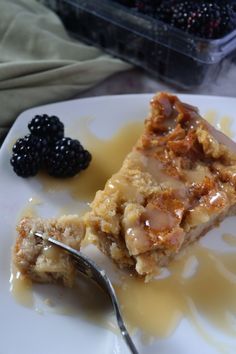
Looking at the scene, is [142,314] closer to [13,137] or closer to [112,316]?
[112,316]

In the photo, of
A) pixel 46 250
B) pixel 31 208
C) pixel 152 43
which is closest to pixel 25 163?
pixel 31 208

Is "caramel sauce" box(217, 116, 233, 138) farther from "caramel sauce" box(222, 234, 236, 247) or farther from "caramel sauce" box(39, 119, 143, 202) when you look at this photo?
"caramel sauce" box(222, 234, 236, 247)

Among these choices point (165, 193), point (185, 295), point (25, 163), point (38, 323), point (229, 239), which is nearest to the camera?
point (38, 323)

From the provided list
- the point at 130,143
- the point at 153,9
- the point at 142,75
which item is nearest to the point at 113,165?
the point at 130,143

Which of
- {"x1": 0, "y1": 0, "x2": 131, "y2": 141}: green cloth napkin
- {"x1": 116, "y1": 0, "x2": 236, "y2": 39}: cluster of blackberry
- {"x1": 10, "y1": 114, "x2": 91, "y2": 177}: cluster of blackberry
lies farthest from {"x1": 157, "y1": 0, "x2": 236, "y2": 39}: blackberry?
{"x1": 10, "y1": 114, "x2": 91, "y2": 177}: cluster of blackberry

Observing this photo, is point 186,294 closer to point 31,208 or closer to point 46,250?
point 46,250

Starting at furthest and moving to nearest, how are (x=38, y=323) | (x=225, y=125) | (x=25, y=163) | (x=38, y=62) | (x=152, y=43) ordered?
(x=152, y=43) < (x=38, y=62) < (x=225, y=125) < (x=25, y=163) < (x=38, y=323)

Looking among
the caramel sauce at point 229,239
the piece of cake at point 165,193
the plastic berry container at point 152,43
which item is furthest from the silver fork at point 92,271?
the plastic berry container at point 152,43
